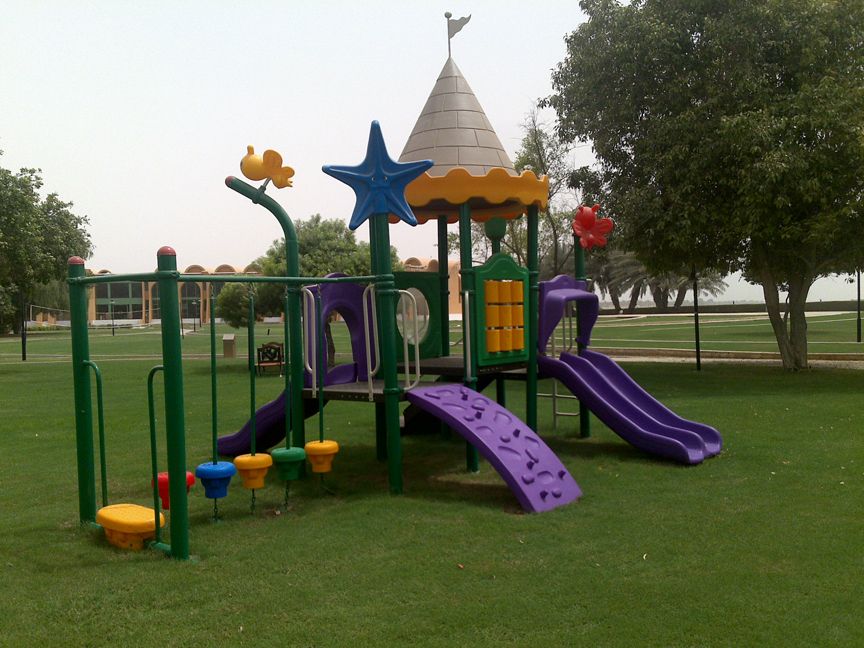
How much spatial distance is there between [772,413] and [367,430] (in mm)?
6162

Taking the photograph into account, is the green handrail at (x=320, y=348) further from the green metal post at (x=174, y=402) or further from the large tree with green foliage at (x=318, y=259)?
the large tree with green foliage at (x=318, y=259)

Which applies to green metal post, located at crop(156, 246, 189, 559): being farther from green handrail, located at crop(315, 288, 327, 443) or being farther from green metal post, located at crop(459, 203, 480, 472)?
green metal post, located at crop(459, 203, 480, 472)

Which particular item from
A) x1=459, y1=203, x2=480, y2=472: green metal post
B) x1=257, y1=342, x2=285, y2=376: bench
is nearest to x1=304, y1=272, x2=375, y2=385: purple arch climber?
x1=459, y1=203, x2=480, y2=472: green metal post

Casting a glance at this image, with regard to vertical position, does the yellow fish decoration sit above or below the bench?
above

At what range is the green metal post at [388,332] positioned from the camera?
7.29 m

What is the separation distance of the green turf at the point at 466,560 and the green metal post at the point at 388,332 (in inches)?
13.7

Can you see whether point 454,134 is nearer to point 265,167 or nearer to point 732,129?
point 265,167

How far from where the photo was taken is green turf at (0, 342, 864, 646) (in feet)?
13.8

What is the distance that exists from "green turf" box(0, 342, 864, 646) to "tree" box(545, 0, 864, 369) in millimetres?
9072

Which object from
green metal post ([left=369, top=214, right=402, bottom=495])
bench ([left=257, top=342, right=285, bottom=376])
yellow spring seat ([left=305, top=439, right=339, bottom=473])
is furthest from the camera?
bench ([left=257, top=342, right=285, bottom=376])

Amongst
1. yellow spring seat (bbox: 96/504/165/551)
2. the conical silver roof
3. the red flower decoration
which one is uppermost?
the conical silver roof

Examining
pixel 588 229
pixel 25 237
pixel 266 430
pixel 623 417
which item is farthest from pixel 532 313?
pixel 25 237

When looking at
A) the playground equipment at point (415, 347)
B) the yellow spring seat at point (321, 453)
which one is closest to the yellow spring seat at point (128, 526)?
the playground equipment at point (415, 347)

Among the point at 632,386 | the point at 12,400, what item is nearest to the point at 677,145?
the point at 632,386
